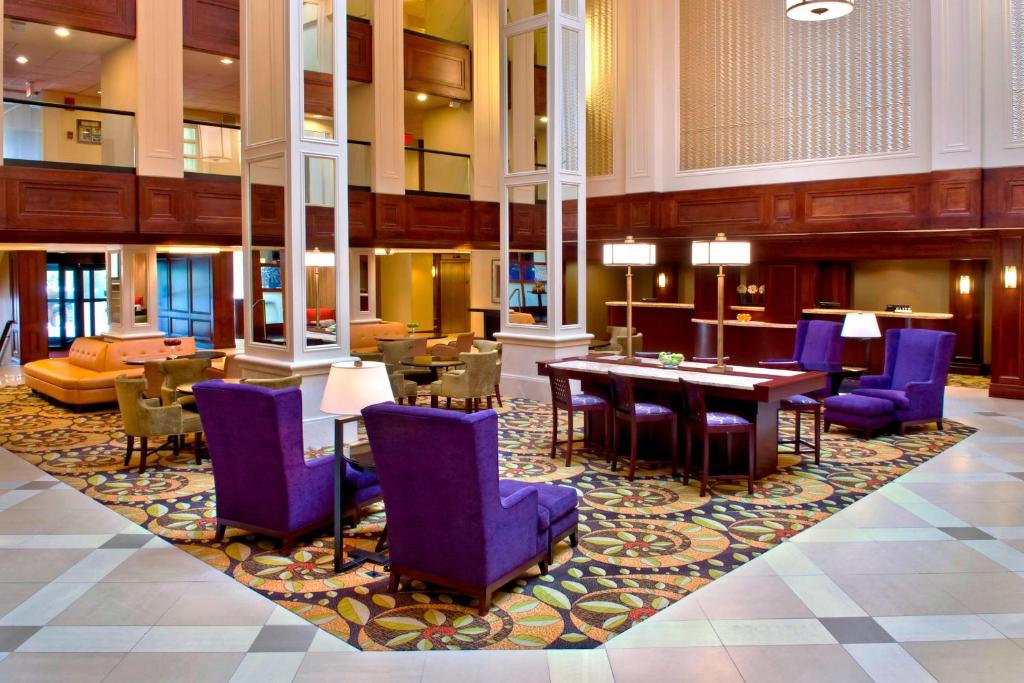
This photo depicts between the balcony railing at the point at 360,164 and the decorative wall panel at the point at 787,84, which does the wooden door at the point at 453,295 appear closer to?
the balcony railing at the point at 360,164

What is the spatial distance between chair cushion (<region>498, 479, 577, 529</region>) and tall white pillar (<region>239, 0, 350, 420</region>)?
3683 millimetres

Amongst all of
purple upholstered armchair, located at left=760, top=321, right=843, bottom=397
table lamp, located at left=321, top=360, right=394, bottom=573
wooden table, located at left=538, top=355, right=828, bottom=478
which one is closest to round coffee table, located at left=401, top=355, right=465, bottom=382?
wooden table, located at left=538, top=355, right=828, bottom=478

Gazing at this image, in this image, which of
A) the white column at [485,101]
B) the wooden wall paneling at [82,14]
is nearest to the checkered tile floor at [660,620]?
the wooden wall paneling at [82,14]

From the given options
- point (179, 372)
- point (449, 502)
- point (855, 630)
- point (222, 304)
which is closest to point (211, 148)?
point (179, 372)

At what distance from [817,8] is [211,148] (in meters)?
8.31

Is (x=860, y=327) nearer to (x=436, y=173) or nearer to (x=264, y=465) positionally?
(x=264, y=465)

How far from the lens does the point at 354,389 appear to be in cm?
453

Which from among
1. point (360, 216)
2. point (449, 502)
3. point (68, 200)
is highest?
point (360, 216)

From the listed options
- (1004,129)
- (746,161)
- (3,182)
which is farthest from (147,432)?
(1004,129)

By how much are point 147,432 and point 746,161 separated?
10086 millimetres

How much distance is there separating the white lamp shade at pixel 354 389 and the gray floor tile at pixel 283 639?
1181mm

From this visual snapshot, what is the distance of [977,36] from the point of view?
35.0ft

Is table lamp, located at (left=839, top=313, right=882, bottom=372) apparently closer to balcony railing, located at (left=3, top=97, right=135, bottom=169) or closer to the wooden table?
the wooden table

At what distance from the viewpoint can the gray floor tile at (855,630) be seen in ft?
12.4
